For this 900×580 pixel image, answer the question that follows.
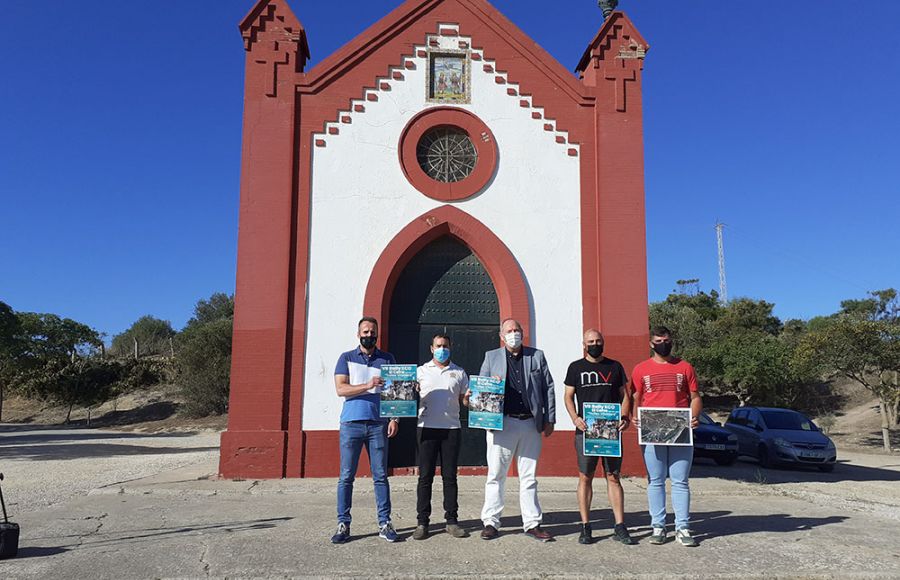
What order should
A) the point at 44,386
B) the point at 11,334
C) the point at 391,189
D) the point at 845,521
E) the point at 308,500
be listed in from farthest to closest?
the point at 44,386, the point at 11,334, the point at 391,189, the point at 308,500, the point at 845,521

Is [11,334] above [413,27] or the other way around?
the other way around

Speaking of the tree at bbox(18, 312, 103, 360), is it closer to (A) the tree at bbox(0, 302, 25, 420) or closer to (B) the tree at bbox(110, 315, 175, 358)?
(A) the tree at bbox(0, 302, 25, 420)

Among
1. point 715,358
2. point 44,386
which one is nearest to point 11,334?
point 44,386

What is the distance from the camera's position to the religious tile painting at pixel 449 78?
35.5 ft

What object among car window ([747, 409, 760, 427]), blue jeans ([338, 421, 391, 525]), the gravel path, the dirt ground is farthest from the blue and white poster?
the dirt ground

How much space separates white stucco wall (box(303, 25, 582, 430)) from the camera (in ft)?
32.8

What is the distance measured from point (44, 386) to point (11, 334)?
1002 centimetres

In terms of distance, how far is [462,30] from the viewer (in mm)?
11016

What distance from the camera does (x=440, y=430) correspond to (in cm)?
583

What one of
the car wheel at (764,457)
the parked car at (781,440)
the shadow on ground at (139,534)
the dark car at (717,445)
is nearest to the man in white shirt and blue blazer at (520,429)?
the shadow on ground at (139,534)

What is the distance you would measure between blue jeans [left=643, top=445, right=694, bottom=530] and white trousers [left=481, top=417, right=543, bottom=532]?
1024 millimetres

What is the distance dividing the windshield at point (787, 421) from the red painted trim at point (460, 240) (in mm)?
9431

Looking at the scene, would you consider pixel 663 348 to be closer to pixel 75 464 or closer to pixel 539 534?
pixel 539 534

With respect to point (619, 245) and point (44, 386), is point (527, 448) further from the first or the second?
point (44, 386)
